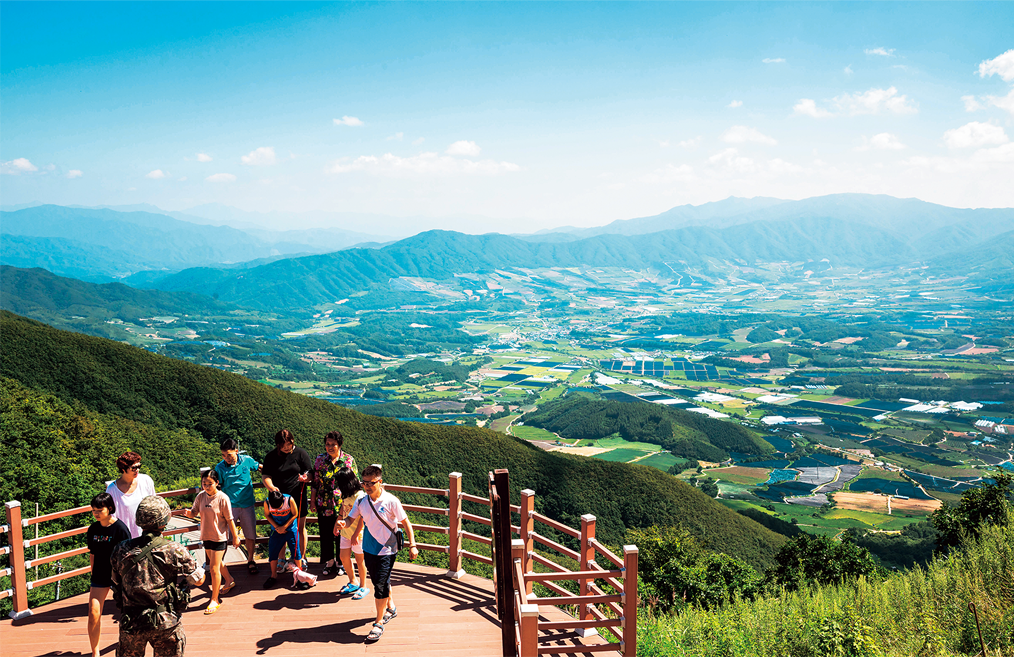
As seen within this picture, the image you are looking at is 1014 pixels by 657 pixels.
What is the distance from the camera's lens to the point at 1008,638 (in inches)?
293

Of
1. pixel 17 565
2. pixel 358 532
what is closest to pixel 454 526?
pixel 358 532

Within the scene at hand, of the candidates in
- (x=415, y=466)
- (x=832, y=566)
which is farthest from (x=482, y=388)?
(x=832, y=566)

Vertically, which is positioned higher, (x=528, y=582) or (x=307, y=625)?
(x=528, y=582)

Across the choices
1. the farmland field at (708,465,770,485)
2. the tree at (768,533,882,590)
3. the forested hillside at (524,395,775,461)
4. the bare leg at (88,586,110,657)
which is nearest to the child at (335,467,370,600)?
the bare leg at (88,586,110,657)

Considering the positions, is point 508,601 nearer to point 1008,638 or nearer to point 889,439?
point 1008,638

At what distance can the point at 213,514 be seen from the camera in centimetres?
688

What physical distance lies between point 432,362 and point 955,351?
143 metres

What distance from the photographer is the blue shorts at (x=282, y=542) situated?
289 inches

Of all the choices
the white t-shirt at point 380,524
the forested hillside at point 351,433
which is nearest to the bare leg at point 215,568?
the white t-shirt at point 380,524

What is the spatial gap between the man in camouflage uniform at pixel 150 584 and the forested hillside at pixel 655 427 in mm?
91219

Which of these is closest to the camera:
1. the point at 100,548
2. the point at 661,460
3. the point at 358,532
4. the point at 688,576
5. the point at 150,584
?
the point at 150,584

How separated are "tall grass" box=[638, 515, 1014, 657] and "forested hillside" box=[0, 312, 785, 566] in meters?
37.4

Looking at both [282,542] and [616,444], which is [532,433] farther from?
[282,542]

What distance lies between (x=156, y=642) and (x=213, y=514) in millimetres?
2216
